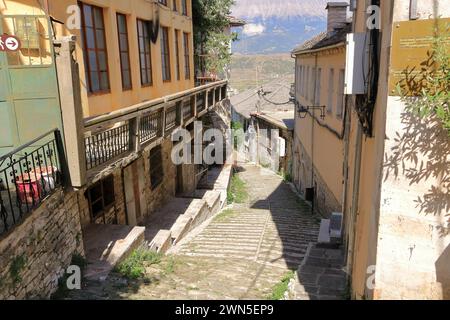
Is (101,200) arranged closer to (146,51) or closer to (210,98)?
(146,51)

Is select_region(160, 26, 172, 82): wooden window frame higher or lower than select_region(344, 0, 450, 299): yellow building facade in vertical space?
higher

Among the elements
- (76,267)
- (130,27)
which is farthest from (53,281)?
(130,27)

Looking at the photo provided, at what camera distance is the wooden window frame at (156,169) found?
41.4 feet

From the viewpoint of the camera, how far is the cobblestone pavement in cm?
647

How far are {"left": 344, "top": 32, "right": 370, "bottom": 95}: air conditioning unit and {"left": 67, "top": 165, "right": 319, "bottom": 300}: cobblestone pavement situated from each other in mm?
3831

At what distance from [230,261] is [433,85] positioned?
621 centimetres

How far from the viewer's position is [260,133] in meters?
29.6

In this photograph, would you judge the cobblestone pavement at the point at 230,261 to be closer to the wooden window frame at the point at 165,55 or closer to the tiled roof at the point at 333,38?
the wooden window frame at the point at 165,55

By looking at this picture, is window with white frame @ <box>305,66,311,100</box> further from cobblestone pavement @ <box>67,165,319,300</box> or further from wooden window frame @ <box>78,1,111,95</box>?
wooden window frame @ <box>78,1,111,95</box>

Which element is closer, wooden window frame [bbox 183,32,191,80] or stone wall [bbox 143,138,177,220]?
stone wall [bbox 143,138,177,220]

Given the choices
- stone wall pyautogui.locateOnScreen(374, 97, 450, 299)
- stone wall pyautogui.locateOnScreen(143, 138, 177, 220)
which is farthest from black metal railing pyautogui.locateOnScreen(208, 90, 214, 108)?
stone wall pyautogui.locateOnScreen(374, 97, 450, 299)

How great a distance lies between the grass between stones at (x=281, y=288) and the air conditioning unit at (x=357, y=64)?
366 centimetres

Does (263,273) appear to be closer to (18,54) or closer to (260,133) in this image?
(18,54)

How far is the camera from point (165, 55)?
48.0 ft
